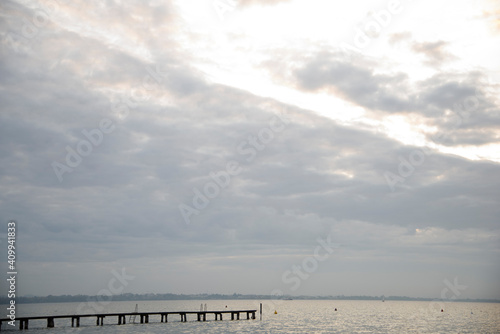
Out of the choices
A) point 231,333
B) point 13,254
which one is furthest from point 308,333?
point 13,254

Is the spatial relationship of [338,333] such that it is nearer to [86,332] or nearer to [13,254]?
[86,332]

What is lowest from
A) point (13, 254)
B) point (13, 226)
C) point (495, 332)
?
point (495, 332)

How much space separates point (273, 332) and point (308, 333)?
673 centimetres

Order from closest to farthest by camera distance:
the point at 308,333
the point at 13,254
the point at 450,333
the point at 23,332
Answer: the point at 13,254 < the point at 23,332 < the point at 308,333 < the point at 450,333

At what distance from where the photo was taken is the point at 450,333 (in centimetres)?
9044

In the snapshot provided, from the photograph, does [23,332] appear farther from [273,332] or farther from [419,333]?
[419,333]

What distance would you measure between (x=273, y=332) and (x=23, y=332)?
1795 inches

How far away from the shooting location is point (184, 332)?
274ft

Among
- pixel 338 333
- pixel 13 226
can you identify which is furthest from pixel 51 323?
pixel 338 333

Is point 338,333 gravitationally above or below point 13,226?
below

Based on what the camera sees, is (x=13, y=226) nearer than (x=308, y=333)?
Yes

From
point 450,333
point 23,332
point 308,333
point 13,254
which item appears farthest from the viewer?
point 450,333

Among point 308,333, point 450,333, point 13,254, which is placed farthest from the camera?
point 450,333

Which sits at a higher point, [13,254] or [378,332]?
[13,254]
